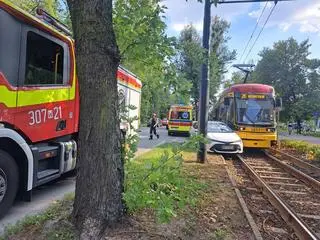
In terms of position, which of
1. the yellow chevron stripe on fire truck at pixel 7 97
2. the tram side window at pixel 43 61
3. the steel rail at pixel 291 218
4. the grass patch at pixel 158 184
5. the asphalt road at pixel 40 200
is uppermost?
the tram side window at pixel 43 61

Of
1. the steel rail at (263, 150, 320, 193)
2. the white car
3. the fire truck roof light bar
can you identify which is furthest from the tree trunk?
the white car

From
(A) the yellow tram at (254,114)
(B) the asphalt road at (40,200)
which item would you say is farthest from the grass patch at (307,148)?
(B) the asphalt road at (40,200)

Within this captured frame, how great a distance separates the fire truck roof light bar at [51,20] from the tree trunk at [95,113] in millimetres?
2851

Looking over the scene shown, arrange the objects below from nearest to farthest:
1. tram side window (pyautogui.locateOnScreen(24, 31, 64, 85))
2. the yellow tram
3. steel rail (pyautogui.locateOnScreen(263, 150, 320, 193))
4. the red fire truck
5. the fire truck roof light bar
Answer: the red fire truck < tram side window (pyautogui.locateOnScreen(24, 31, 64, 85)) < the fire truck roof light bar < steel rail (pyautogui.locateOnScreen(263, 150, 320, 193)) < the yellow tram

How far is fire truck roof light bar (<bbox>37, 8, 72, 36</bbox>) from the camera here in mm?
7203

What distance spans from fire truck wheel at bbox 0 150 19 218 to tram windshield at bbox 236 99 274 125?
13.8 m

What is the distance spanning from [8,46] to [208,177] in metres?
5.98

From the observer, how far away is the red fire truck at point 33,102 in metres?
5.99

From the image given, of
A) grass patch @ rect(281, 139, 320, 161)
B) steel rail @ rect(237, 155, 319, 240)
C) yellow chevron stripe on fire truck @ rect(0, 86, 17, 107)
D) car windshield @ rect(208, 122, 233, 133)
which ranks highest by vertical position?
yellow chevron stripe on fire truck @ rect(0, 86, 17, 107)

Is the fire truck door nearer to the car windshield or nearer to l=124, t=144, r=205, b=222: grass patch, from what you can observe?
l=124, t=144, r=205, b=222: grass patch

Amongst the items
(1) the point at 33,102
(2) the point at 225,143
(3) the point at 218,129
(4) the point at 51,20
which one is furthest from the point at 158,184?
(3) the point at 218,129

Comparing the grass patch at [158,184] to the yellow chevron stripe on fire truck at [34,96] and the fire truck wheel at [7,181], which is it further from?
the yellow chevron stripe on fire truck at [34,96]

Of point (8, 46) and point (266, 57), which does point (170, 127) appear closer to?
point (8, 46)

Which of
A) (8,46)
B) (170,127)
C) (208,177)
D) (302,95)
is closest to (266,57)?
(302,95)
